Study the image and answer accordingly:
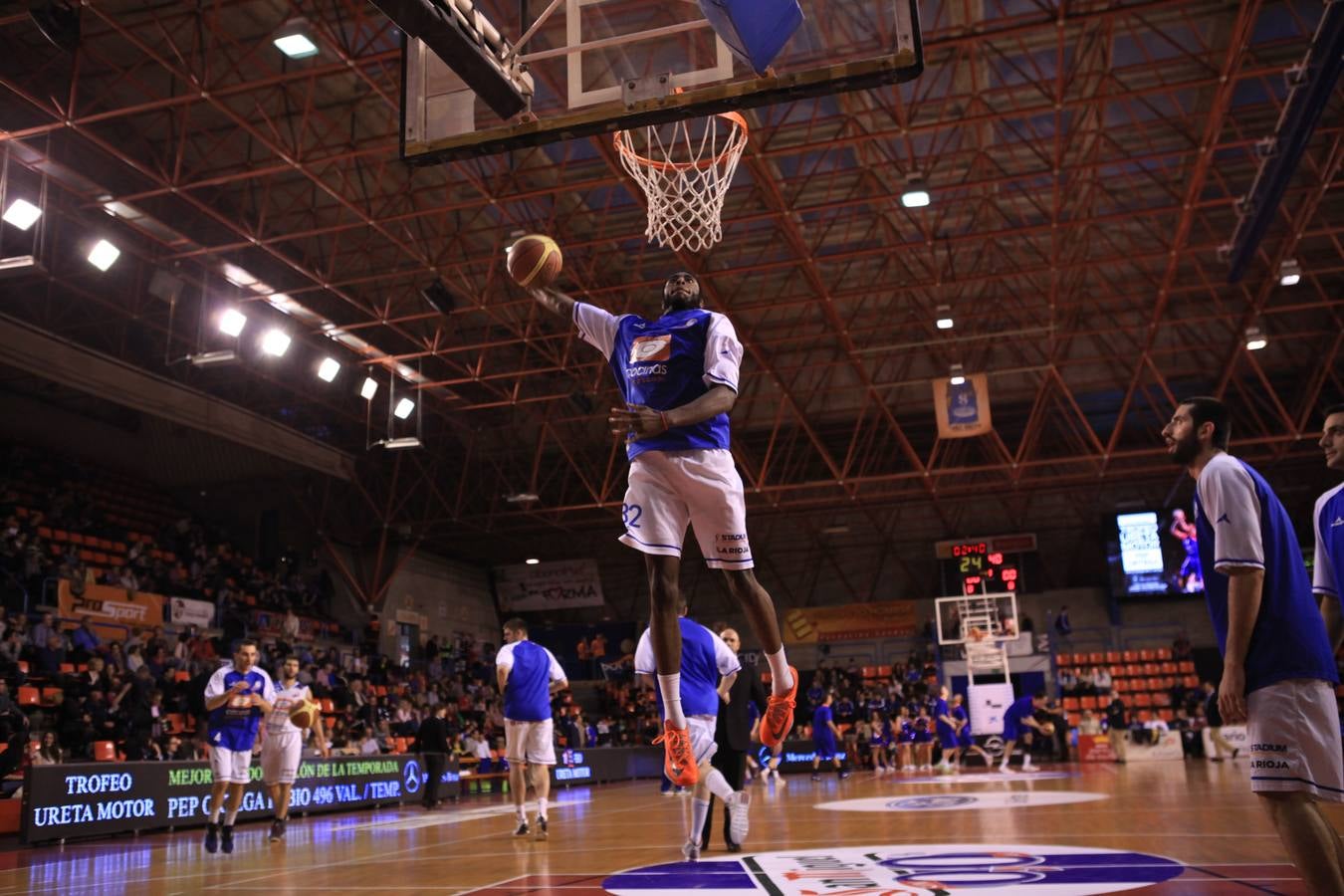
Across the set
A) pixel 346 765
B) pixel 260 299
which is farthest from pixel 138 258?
pixel 346 765

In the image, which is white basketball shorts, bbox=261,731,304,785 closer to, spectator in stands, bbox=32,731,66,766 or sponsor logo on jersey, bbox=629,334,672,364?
spectator in stands, bbox=32,731,66,766

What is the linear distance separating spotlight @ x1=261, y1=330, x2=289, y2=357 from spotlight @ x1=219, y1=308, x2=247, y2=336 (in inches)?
30.0

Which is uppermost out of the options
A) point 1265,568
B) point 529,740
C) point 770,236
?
point 770,236

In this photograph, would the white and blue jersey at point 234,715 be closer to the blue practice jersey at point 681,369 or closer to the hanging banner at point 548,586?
the blue practice jersey at point 681,369

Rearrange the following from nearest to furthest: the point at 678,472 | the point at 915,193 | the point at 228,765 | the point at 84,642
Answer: the point at 678,472 → the point at 228,765 → the point at 915,193 → the point at 84,642

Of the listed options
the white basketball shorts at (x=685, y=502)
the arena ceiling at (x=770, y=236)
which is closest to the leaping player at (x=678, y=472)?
the white basketball shorts at (x=685, y=502)

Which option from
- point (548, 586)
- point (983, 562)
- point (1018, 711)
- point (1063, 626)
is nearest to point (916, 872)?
point (1018, 711)

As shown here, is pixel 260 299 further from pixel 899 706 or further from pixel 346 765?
pixel 899 706

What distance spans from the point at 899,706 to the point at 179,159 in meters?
21.6

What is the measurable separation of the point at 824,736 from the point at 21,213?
18.7 m

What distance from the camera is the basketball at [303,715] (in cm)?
1174

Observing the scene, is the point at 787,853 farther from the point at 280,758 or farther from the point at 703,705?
the point at 280,758

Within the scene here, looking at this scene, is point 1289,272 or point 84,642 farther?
point 1289,272

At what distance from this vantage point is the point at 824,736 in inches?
1009
